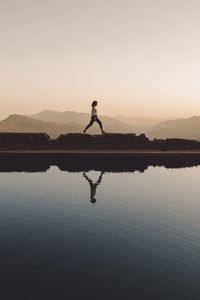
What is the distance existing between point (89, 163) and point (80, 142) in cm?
574

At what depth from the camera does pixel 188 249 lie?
647 centimetres

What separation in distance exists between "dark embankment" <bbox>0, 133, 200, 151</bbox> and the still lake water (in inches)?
373

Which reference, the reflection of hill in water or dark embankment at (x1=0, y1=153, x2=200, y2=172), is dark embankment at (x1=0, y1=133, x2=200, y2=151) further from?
the reflection of hill in water

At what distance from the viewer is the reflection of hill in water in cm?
1495

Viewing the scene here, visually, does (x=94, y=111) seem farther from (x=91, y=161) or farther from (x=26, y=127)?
(x=26, y=127)

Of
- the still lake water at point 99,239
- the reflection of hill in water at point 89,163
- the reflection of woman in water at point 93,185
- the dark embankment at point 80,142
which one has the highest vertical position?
the dark embankment at point 80,142

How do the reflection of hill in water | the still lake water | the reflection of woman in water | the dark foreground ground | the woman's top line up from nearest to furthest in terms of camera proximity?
the still lake water
the reflection of woman in water
the reflection of hill in water
the dark foreground ground
the woman's top

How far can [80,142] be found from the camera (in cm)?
2211

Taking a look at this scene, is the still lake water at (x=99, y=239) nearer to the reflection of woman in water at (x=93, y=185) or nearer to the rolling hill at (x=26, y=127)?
the reflection of woman in water at (x=93, y=185)

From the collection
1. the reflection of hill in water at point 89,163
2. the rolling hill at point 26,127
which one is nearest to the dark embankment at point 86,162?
the reflection of hill in water at point 89,163

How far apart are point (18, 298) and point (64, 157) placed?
A: 45.5 ft

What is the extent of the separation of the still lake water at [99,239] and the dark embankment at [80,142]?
31.1 ft

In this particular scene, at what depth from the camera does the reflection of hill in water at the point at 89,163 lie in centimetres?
1495

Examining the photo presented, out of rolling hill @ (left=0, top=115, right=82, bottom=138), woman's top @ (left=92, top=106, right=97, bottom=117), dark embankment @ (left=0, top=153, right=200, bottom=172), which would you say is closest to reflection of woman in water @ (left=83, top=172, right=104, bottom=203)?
dark embankment @ (left=0, top=153, right=200, bottom=172)
